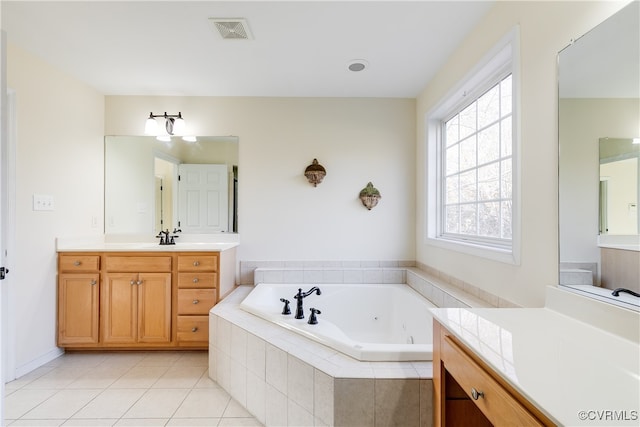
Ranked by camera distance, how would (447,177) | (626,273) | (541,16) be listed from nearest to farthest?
(626,273) < (541,16) < (447,177)

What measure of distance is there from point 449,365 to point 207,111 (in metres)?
2.89

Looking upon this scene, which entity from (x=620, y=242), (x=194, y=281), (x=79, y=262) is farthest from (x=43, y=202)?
(x=620, y=242)

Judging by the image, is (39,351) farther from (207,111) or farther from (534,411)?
(534,411)

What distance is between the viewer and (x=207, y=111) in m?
2.91

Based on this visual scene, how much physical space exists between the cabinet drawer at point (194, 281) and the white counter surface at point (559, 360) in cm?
186

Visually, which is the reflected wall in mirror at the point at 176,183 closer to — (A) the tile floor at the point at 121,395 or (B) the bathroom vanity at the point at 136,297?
(B) the bathroom vanity at the point at 136,297

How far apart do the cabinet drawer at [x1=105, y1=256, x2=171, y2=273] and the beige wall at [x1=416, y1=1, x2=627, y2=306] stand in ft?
7.77

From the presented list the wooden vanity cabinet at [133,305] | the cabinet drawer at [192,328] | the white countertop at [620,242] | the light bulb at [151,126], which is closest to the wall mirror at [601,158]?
the white countertop at [620,242]

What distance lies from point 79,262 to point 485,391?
2872mm

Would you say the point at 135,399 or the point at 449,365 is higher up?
the point at 449,365

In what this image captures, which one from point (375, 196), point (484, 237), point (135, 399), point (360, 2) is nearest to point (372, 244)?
point (375, 196)

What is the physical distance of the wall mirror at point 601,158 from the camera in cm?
92

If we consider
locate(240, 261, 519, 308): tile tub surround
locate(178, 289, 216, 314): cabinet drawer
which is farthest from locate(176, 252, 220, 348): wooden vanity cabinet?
locate(240, 261, 519, 308): tile tub surround

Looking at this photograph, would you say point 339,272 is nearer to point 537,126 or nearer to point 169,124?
point 537,126
